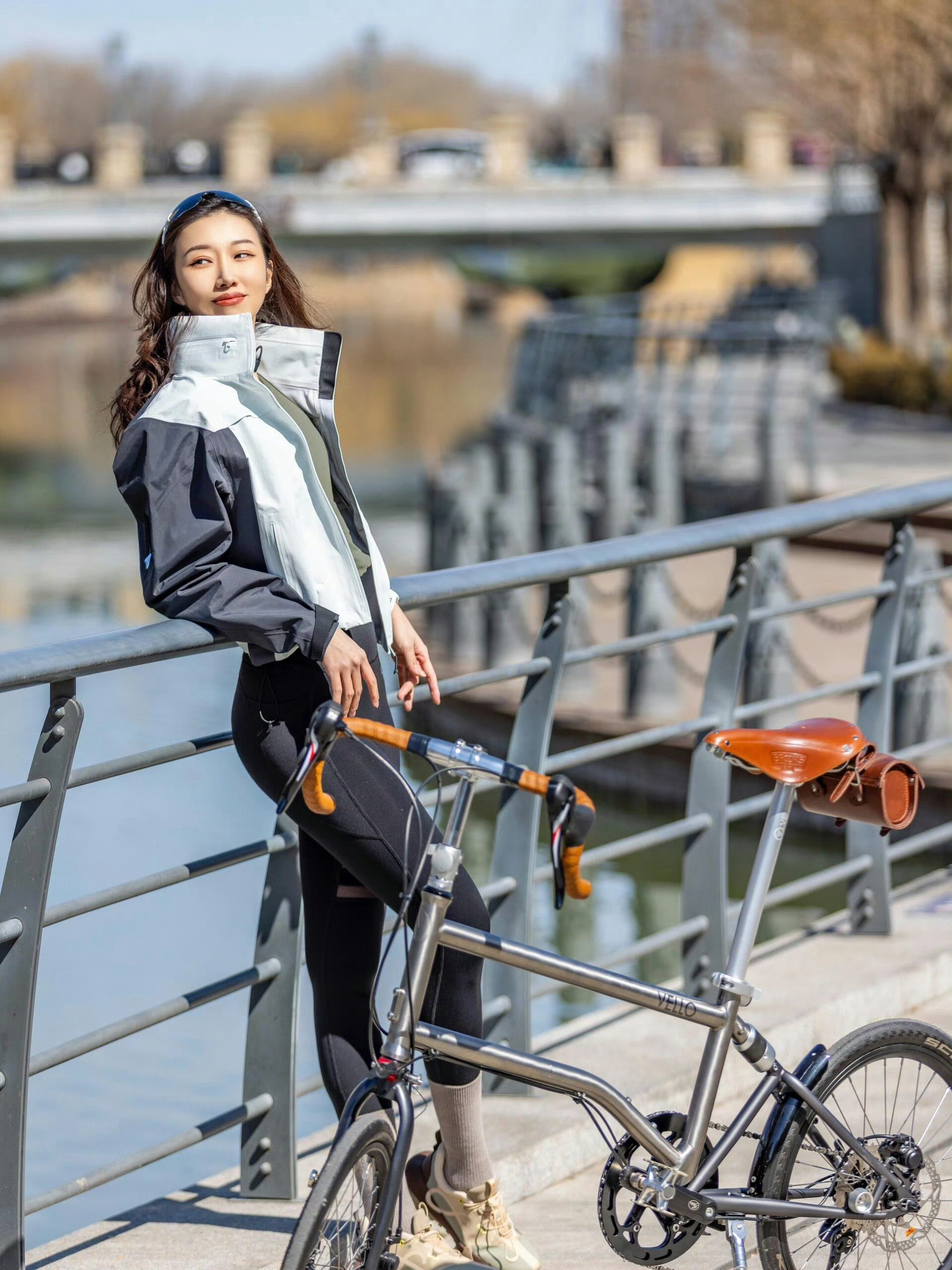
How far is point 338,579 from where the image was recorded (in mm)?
3119

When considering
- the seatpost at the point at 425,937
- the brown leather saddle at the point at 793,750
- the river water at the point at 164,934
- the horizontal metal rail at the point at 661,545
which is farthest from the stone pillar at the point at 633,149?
the seatpost at the point at 425,937

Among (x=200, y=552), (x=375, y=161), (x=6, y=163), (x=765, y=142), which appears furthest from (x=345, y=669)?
(x=765, y=142)

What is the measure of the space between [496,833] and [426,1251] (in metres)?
1.59

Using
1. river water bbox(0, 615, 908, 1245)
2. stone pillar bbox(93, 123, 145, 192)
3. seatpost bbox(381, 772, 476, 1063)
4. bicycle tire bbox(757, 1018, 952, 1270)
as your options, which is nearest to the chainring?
bicycle tire bbox(757, 1018, 952, 1270)

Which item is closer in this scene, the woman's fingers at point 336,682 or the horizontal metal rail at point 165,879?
the woman's fingers at point 336,682

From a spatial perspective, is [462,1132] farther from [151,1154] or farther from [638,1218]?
[151,1154]

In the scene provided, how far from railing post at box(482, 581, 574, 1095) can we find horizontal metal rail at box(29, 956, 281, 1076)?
0.69m

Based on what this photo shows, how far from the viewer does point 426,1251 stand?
3164 millimetres

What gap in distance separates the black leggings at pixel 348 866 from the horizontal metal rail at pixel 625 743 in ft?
3.54

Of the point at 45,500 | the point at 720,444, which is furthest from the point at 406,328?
the point at 720,444

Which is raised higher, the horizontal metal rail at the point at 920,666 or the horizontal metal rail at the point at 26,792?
the horizontal metal rail at the point at 26,792

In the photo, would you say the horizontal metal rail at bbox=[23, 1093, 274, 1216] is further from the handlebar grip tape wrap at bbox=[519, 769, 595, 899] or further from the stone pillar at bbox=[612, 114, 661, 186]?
the stone pillar at bbox=[612, 114, 661, 186]

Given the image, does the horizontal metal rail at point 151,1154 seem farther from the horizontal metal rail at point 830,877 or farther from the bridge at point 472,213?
the bridge at point 472,213

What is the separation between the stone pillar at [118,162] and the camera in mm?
48406
